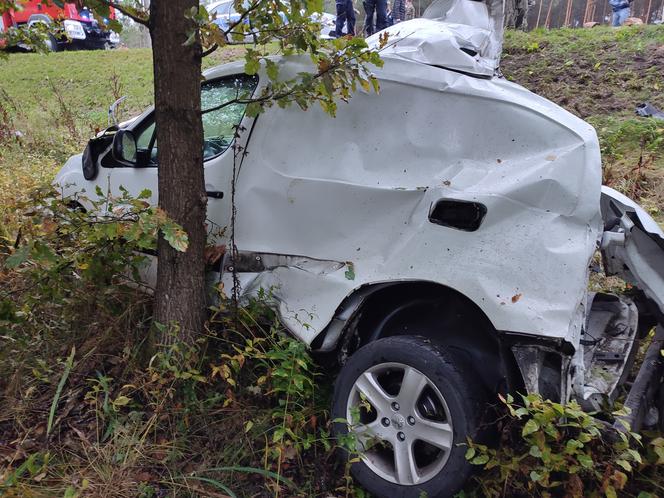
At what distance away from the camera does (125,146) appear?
368 centimetres

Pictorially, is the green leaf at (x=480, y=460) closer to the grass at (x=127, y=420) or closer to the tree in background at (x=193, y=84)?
the grass at (x=127, y=420)

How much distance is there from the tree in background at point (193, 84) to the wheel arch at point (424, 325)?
876mm

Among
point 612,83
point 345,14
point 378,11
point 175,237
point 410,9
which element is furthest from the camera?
point 410,9

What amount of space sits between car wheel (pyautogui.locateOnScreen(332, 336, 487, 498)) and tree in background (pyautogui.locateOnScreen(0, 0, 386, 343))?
1.06m

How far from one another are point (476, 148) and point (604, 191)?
0.81 meters

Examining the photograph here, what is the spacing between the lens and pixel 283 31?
2.74 m

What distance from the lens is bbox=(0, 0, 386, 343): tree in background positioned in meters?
2.68

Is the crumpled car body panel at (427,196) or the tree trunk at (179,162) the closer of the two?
the crumpled car body panel at (427,196)

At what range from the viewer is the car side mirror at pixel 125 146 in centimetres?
365

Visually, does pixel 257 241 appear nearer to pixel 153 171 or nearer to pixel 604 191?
pixel 153 171

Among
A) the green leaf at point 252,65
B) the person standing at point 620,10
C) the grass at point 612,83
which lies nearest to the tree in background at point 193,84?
the green leaf at point 252,65

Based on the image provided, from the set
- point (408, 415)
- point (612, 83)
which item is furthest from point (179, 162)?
point (612, 83)

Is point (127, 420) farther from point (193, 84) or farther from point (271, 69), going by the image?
point (271, 69)

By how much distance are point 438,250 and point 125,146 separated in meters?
2.33
